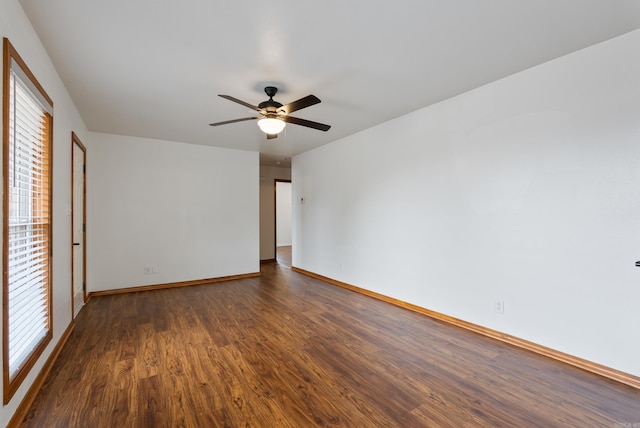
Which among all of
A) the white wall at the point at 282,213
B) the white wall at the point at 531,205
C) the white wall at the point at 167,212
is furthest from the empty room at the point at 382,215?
the white wall at the point at 282,213

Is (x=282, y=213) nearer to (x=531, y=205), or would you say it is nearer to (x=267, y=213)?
(x=267, y=213)

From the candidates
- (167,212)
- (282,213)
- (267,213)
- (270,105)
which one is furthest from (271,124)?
(282,213)

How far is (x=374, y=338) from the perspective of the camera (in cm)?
286

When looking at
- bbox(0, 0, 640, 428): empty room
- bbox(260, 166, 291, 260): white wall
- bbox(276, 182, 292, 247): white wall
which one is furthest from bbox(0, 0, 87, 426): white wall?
bbox(276, 182, 292, 247): white wall

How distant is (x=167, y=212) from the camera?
4949mm

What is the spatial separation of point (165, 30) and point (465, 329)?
3809 mm

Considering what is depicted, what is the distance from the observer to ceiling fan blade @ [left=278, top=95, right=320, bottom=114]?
2.40 m

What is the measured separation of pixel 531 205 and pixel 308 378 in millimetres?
2462

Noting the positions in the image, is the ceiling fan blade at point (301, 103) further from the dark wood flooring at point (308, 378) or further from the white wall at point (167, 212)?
the white wall at point (167, 212)

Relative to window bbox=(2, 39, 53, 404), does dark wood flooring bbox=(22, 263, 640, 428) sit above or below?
below

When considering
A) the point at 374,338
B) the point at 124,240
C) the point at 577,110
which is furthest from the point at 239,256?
the point at 577,110

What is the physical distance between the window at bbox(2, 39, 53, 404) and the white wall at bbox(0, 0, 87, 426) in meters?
0.10

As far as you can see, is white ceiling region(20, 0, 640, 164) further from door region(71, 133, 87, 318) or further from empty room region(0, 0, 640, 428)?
door region(71, 133, 87, 318)

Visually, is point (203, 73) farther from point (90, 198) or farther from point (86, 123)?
point (90, 198)
